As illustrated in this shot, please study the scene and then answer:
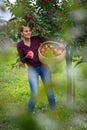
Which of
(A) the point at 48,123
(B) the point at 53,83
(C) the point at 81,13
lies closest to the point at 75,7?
(C) the point at 81,13

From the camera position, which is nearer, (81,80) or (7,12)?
(81,80)

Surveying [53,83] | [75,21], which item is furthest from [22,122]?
[75,21]

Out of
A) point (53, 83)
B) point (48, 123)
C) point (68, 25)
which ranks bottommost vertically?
point (48, 123)

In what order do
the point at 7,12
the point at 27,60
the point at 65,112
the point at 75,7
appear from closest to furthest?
1. the point at 75,7
2. the point at 65,112
3. the point at 7,12
4. the point at 27,60

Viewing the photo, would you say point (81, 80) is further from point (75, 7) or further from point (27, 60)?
point (27, 60)

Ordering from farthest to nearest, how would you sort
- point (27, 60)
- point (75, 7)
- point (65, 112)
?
point (27, 60) → point (65, 112) → point (75, 7)

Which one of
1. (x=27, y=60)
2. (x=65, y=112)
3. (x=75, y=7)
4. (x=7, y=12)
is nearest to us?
(x=75, y=7)

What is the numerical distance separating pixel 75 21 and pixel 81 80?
0.12 metres

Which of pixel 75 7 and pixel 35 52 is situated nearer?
pixel 75 7

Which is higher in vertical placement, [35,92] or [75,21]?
[75,21]

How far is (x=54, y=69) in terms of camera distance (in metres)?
0.66

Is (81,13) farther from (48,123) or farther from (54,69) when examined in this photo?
(48,123)

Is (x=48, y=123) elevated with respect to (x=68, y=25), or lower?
lower

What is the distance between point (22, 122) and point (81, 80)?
14 cm
